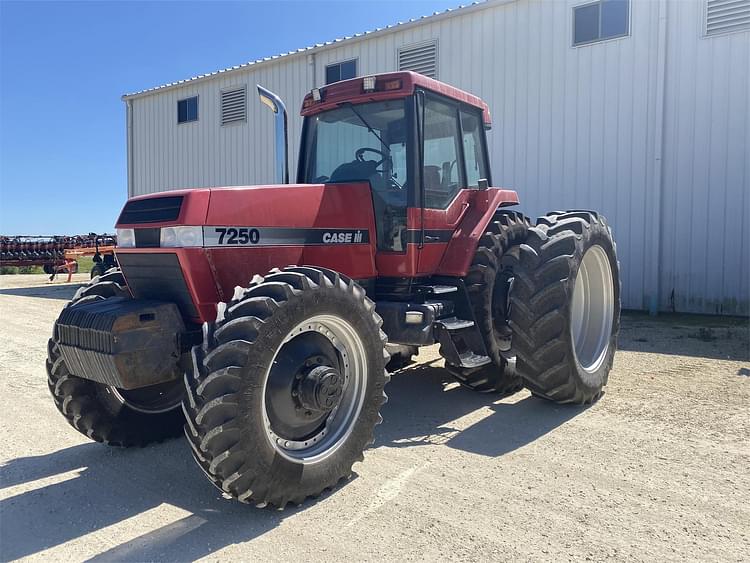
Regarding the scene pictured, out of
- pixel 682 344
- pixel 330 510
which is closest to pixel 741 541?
pixel 330 510

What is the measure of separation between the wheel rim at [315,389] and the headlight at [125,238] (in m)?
1.29

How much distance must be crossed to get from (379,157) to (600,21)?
849cm

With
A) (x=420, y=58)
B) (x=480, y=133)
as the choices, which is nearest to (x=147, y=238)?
(x=480, y=133)

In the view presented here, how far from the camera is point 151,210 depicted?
12.6ft

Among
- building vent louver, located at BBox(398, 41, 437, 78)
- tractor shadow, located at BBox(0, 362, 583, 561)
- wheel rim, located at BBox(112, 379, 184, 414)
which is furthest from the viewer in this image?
building vent louver, located at BBox(398, 41, 437, 78)

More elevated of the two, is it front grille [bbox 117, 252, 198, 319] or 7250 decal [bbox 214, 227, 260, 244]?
7250 decal [bbox 214, 227, 260, 244]

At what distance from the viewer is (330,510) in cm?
343

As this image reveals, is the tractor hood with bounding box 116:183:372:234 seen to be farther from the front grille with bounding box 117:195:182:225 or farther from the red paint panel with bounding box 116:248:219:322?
the red paint panel with bounding box 116:248:219:322

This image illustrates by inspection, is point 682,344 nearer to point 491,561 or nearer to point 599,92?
point 599,92

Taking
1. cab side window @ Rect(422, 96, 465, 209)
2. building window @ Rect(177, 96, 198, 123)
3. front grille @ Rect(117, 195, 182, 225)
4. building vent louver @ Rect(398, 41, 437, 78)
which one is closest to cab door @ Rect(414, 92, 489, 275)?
cab side window @ Rect(422, 96, 465, 209)

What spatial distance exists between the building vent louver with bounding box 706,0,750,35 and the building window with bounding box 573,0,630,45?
1.33m

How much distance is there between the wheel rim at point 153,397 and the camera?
4.38m

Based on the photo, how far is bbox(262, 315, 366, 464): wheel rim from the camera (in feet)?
11.5

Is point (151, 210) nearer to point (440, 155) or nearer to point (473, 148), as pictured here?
point (440, 155)
